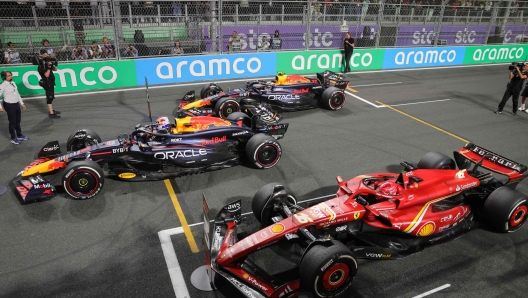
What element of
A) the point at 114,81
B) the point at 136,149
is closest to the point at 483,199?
the point at 136,149

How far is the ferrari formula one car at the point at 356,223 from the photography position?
16.1 feet

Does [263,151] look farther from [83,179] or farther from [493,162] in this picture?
[493,162]

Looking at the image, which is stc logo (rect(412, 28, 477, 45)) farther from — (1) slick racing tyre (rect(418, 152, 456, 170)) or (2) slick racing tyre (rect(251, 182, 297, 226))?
(2) slick racing tyre (rect(251, 182, 297, 226))

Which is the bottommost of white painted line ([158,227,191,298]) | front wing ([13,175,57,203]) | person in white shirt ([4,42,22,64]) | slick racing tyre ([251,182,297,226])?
white painted line ([158,227,191,298])

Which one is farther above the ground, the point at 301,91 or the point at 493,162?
the point at 301,91

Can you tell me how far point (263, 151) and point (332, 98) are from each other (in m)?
5.02

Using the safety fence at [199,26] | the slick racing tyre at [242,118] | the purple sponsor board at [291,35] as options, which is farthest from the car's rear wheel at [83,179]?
the purple sponsor board at [291,35]

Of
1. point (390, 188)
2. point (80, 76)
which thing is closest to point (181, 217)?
point (390, 188)

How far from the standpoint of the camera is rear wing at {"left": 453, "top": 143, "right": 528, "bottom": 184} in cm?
667

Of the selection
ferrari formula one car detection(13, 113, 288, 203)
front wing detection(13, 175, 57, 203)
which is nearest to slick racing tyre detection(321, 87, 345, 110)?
ferrari formula one car detection(13, 113, 288, 203)

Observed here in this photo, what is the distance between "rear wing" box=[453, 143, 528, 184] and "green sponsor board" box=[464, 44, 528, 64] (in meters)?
16.7

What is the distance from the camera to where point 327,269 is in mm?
4828

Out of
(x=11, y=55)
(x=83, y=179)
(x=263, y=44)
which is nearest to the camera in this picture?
(x=83, y=179)

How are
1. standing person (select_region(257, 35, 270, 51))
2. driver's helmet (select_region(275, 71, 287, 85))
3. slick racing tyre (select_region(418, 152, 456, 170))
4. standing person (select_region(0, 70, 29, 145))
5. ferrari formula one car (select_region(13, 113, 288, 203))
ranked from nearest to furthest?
ferrari formula one car (select_region(13, 113, 288, 203)), slick racing tyre (select_region(418, 152, 456, 170)), standing person (select_region(0, 70, 29, 145)), driver's helmet (select_region(275, 71, 287, 85)), standing person (select_region(257, 35, 270, 51))
